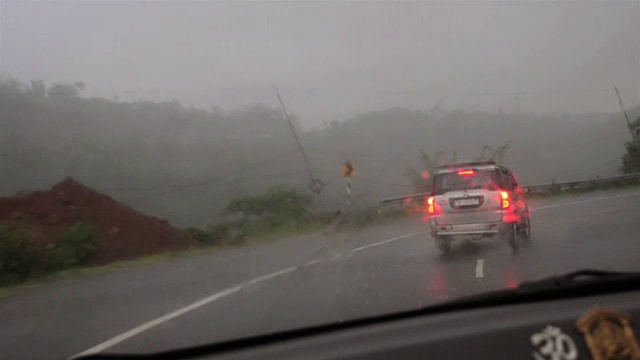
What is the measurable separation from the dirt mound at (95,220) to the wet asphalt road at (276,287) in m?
2.44

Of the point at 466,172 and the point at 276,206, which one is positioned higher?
the point at 276,206

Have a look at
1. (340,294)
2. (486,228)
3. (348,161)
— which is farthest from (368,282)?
(348,161)

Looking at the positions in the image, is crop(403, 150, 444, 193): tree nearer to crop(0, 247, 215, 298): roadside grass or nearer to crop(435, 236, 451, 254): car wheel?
crop(0, 247, 215, 298): roadside grass

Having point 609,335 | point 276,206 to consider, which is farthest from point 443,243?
point 276,206

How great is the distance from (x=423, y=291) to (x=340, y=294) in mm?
944

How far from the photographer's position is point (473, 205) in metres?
13.4

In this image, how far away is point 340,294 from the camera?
8266 mm

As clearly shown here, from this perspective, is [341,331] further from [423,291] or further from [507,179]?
[507,179]

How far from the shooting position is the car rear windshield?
13500mm

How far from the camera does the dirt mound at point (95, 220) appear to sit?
1703 cm

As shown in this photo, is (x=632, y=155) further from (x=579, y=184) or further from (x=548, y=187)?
(x=579, y=184)

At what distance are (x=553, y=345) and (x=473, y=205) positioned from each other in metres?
9.87

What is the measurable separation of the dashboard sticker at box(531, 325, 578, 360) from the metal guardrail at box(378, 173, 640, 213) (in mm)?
18367

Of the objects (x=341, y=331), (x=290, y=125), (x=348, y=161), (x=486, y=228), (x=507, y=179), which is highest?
(x=290, y=125)
